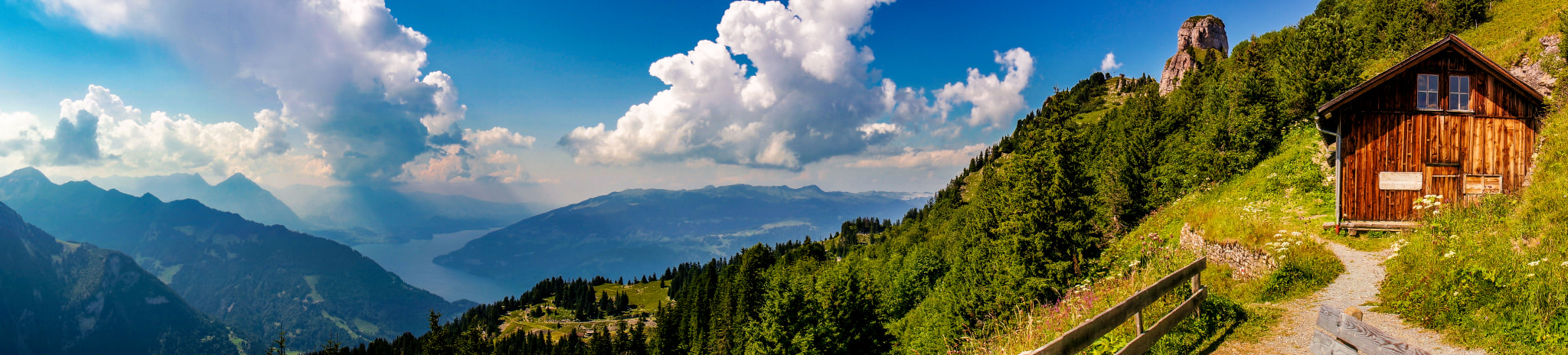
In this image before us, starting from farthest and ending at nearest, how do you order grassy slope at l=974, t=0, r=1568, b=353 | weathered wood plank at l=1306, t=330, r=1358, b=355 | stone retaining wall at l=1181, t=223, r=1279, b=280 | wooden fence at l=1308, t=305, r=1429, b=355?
stone retaining wall at l=1181, t=223, r=1279, b=280
grassy slope at l=974, t=0, r=1568, b=353
weathered wood plank at l=1306, t=330, r=1358, b=355
wooden fence at l=1308, t=305, r=1429, b=355

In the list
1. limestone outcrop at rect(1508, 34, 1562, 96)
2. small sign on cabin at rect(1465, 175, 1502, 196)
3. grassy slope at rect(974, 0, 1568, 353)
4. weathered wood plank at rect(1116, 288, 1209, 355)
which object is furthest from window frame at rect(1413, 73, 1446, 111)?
weathered wood plank at rect(1116, 288, 1209, 355)

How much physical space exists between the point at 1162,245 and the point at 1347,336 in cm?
2343

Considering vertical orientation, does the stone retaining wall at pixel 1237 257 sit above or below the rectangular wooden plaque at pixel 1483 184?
below

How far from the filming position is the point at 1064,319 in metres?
10.5

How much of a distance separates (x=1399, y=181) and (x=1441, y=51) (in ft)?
14.3

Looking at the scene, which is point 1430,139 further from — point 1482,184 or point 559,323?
point 559,323

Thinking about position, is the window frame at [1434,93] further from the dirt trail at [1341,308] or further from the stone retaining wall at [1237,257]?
the dirt trail at [1341,308]

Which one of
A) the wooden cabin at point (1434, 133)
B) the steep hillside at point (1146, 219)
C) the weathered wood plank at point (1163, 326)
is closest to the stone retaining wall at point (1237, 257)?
the steep hillside at point (1146, 219)

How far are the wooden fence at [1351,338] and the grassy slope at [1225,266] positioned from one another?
8.21 feet

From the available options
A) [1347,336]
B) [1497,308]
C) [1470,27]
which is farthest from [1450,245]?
[1470,27]

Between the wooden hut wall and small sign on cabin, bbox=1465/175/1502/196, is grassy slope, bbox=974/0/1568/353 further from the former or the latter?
small sign on cabin, bbox=1465/175/1502/196

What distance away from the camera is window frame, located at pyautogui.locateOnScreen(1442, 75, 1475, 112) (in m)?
19.2

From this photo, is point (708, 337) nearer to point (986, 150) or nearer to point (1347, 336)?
point (1347, 336)

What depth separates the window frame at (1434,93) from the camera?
19297 millimetres
